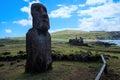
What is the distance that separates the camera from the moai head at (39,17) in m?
18.5

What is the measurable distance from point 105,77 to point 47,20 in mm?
6859

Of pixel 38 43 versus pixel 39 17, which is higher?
pixel 39 17

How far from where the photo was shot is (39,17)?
1870 centimetres

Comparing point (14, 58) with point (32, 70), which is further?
point (14, 58)

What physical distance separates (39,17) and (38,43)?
224 centimetres

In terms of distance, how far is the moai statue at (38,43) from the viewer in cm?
1817

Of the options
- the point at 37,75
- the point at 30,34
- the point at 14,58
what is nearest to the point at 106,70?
the point at 37,75

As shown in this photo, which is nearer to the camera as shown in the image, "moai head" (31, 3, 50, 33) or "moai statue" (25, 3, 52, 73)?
"moai statue" (25, 3, 52, 73)

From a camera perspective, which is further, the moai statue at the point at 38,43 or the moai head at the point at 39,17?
the moai head at the point at 39,17

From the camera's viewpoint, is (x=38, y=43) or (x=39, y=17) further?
(x=39, y=17)

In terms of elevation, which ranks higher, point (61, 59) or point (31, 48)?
point (31, 48)

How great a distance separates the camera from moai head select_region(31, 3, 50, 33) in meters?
18.5

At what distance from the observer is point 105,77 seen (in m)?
16.1

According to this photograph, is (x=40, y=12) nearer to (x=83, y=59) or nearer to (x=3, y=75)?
(x=3, y=75)
